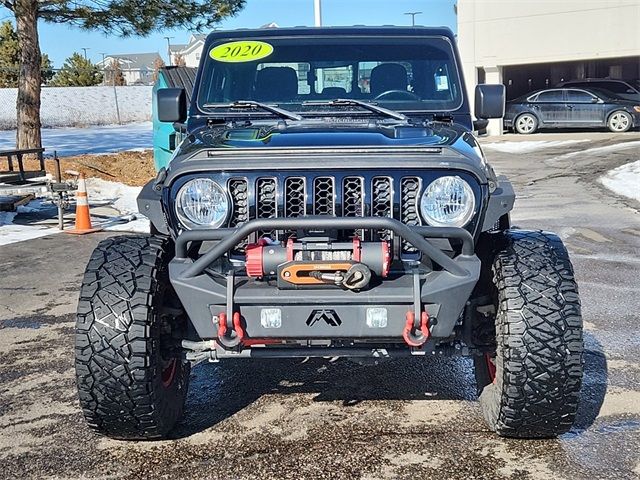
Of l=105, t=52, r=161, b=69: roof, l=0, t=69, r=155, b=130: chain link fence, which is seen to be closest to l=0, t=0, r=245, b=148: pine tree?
l=0, t=69, r=155, b=130: chain link fence

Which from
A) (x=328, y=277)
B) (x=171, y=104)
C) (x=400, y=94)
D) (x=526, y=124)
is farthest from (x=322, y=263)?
(x=526, y=124)

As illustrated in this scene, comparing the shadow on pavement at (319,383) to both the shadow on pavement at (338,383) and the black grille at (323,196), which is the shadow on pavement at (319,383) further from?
the black grille at (323,196)

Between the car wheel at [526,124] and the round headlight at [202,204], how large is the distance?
71.0 ft

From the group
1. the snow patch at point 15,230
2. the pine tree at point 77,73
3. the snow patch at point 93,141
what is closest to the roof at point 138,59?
the pine tree at point 77,73

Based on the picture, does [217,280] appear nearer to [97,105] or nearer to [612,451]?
[612,451]

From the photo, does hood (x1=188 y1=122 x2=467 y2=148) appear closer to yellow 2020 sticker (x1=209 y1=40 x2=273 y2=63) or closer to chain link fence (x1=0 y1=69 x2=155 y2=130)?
yellow 2020 sticker (x1=209 y1=40 x2=273 y2=63)

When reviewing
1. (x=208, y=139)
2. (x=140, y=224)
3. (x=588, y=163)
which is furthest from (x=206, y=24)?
(x=208, y=139)

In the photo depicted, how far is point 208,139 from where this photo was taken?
3963mm

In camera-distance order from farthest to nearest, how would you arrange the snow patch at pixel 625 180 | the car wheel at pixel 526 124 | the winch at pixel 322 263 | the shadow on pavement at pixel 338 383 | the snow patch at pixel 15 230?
the car wheel at pixel 526 124
the snow patch at pixel 625 180
the snow patch at pixel 15 230
the shadow on pavement at pixel 338 383
the winch at pixel 322 263

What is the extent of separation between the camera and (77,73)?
146 ft

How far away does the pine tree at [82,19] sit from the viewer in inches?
551

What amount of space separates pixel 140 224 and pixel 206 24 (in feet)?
18.9

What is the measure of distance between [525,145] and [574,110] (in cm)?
300

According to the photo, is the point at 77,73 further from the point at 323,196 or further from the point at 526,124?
the point at 323,196
